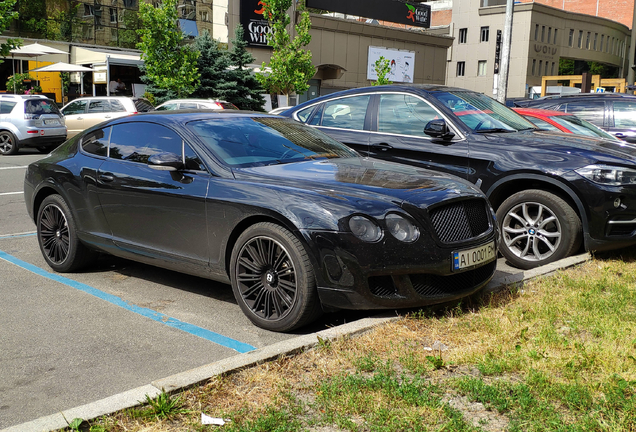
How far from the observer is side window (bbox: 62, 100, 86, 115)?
2205 cm

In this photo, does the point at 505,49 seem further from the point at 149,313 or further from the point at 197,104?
the point at 149,313

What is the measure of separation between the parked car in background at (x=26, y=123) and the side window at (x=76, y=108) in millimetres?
2175

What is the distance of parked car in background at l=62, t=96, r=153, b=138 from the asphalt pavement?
14.9m

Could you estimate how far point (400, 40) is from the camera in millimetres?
50938

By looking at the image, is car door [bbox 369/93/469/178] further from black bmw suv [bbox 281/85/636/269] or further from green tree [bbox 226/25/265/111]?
green tree [bbox 226/25/265/111]

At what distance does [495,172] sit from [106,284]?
149 inches

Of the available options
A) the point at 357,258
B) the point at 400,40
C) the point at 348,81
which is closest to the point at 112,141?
the point at 357,258

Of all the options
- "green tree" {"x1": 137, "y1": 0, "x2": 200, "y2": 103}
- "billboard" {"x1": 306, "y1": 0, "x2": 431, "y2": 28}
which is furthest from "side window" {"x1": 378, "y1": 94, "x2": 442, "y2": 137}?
"billboard" {"x1": 306, "y1": 0, "x2": 431, "y2": 28}

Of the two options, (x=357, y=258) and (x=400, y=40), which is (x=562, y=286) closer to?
(x=357, y=258)

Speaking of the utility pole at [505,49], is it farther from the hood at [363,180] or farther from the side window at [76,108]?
the hood at [363,180]

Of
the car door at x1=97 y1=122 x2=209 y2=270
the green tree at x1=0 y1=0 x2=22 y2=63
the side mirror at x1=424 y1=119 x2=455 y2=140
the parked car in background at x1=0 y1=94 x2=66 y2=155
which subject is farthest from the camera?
the green tree at x1=0 y1=0 x2=22 y2=63

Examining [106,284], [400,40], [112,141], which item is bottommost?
[106,284]

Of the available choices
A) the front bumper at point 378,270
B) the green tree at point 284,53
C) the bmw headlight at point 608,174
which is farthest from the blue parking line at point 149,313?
the green tree at point 284,53

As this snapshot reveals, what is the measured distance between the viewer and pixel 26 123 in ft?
62.7
